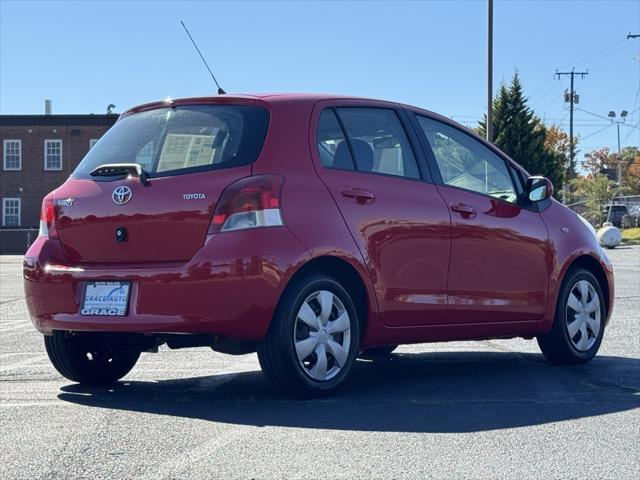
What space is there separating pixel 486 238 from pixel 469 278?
12.3 inches

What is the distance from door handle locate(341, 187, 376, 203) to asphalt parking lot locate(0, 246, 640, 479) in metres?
1.14

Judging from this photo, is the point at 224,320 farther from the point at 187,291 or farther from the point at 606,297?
the point at 606,297

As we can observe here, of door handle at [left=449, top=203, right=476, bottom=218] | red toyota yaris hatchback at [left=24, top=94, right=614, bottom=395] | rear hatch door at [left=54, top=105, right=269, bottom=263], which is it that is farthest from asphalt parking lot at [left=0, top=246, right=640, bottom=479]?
door handle at [left=449, top=203, right=476, bottom=218]

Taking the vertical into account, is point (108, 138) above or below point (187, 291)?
above

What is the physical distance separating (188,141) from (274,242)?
0.82 meters

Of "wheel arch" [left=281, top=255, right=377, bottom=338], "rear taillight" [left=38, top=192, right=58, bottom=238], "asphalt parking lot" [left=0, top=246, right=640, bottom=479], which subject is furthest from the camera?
"rear taillight" [left=38, top=192, right=58, bottom=238]

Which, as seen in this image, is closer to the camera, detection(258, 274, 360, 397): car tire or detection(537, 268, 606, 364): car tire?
detection(258, 274, 360, 397): car tire

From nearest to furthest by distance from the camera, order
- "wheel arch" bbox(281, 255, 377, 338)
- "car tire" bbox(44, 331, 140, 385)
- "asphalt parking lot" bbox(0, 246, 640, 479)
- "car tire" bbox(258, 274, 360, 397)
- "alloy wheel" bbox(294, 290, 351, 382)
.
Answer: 1. "asphalt parking lot" bbox(0, 246, 640, 479)
2. "car tire" bbox(258, 274, 360, 397)
3. "alloy wheel" bbox(294, 290, 351, 382)
4. "wheel arch" bbox(281, 255, 377, 338)
5. "car tire" bbox(44, 331, 140, 385)

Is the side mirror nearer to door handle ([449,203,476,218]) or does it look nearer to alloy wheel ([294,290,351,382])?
door handle ([449,203,476,218])

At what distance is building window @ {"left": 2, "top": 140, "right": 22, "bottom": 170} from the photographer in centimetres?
5638

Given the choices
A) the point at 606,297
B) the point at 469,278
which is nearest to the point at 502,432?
the point at 469,278

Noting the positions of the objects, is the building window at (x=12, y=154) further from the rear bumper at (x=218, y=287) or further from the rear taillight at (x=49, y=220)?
the rear bumper at (x=218, y=287)

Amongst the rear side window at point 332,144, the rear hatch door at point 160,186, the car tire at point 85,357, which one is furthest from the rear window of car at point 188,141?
the car tire at point 85,357

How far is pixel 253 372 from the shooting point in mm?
7250
